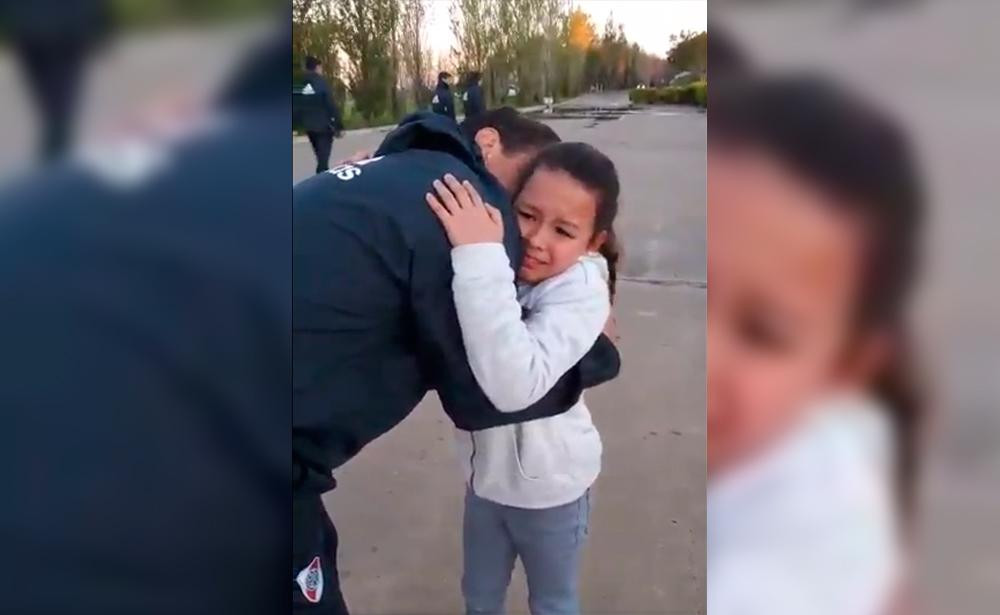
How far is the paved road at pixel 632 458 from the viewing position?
3.83 ft

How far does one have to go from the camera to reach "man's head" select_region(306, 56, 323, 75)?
124 centimetres

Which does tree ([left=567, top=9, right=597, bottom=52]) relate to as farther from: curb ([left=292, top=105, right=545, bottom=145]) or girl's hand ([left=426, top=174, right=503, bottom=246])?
girl's hand ([left=426, top=174, right=503, bottom=246])

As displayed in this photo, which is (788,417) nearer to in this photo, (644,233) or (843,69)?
(644,233)

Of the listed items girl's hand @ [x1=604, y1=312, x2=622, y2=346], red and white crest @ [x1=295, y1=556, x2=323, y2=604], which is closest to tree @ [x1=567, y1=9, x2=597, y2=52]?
girl's hand @ [x1=604, y1=312, x2=622, y2=346]

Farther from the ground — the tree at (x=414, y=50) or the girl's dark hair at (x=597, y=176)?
the tree at (x=414, y=50)

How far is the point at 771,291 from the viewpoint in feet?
3.79

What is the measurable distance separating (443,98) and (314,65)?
16cm

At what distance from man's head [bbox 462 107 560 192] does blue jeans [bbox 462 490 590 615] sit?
1.28 feet

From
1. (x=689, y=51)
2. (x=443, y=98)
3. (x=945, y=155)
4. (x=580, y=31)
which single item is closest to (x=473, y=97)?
(x=443, y=98)

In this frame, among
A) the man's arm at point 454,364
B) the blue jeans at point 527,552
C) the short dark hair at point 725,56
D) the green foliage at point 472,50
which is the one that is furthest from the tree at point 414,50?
the blue jeans at point 527,552

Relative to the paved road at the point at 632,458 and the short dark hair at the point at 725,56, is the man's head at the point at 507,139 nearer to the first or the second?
the paved road at the point at 632,458

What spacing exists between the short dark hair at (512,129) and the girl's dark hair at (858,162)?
20cm

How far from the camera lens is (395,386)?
1.20 meters

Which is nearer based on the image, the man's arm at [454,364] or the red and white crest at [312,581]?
the man's arm at [454,364]
